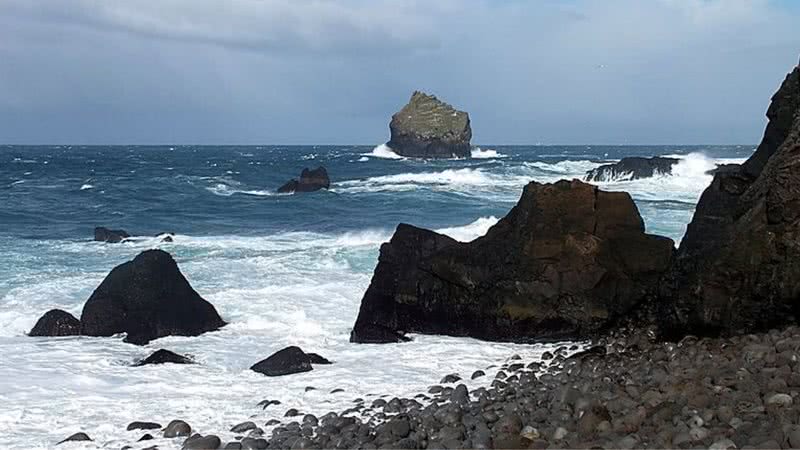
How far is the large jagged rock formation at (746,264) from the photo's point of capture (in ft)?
30.0

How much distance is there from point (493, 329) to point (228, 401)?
13.4 ft

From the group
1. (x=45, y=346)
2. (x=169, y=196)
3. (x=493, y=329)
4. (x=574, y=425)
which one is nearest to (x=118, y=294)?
(x=45, y=346)

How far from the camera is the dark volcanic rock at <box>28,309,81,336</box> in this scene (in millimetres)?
12305

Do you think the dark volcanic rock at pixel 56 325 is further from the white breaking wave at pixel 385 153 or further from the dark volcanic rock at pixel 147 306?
the white breaking wave at pixel 385 153

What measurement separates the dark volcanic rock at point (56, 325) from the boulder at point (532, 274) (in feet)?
13.8

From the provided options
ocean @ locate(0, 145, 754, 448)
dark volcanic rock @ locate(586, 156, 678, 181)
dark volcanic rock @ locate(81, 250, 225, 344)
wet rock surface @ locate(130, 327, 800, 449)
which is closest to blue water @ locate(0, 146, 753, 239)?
ocean @ locate(0, 145, 754, 448)

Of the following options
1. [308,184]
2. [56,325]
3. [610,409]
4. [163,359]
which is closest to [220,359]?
[163,359]

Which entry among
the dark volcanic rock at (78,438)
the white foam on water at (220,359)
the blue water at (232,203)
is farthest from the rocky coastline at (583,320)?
the blue water at (232,203)

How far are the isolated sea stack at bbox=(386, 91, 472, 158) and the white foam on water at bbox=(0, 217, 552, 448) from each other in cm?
7127

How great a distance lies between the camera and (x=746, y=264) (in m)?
9.37

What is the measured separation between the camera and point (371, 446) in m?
6.55

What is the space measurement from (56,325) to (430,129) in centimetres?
7865

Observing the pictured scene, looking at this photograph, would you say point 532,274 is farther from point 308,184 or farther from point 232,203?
point 308,184

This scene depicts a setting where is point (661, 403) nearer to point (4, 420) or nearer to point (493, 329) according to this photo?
point (493, 329)
